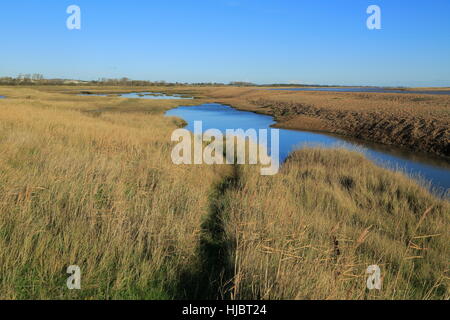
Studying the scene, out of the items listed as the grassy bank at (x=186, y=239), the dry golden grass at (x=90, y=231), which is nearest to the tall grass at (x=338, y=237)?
the grassy bank at (x=186, y=239)

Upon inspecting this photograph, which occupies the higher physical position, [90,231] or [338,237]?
[90,231]

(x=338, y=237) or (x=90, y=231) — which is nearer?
Result: (x=90, y=231)

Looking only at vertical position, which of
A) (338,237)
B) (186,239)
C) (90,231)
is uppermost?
(90,231)

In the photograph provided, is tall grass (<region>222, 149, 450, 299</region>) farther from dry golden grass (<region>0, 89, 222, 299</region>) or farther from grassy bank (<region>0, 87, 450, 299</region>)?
dry golden grass (<region>0, 89, 222, 299</region>)

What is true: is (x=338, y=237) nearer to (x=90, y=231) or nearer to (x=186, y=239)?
(x=186, y=239)

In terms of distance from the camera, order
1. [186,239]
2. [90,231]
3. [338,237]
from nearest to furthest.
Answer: [90,231]
[186,239]
[338,237]

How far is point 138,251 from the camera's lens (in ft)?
12.3

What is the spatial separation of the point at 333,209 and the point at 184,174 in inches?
169

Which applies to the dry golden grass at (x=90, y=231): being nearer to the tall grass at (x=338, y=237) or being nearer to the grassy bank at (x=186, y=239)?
the grassy bank at (x=186, y=239)

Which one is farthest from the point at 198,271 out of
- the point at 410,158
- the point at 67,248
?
the point at 410,158

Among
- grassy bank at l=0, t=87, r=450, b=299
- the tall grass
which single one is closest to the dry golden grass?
grassy bank at l=0, t=87, r=450, b=299

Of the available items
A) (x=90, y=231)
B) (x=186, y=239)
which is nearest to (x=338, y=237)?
(x=186, y=239)

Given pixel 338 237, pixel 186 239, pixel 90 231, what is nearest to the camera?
pixel 90 231
